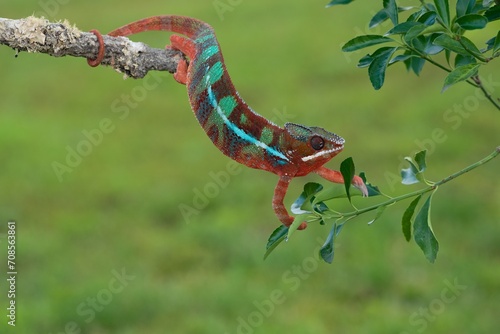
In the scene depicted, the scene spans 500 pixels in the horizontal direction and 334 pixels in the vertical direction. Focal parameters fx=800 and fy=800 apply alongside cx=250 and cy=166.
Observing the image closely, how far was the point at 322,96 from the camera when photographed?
30.4ft

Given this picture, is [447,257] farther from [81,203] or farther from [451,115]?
[81,203]

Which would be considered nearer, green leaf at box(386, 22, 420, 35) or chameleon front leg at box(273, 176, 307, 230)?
chameleon front leg at box(273, 176, 307, 230)

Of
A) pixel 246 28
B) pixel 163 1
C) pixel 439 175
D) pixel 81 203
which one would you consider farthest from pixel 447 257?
pixel 163 1

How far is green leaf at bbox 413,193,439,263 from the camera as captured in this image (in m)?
1.93

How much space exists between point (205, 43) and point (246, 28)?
404 inches

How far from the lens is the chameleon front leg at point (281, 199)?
167cm

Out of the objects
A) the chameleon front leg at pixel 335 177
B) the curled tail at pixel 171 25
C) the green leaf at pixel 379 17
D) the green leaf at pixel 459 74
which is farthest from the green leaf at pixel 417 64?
the curled tail at pixel 171 25

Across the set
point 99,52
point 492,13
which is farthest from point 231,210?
point 99,52

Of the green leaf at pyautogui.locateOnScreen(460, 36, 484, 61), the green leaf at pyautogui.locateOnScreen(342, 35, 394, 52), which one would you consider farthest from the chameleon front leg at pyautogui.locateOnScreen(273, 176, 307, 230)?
the green leaf at pyautogui.locateOnScreen(460, 36, 484, 61)

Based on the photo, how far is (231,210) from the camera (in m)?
6.90

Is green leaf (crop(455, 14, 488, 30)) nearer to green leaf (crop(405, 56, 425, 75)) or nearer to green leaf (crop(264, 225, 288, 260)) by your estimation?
green leaf (crop(405, 56, 425, 75))

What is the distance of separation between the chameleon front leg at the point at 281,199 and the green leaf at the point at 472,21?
626 mm

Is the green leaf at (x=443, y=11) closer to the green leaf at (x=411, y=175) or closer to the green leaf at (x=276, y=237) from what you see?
the green leaf at (x=411, y=175)

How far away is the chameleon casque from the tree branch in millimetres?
44
